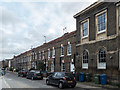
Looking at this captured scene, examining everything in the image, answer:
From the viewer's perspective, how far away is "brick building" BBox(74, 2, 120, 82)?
55.0 ft

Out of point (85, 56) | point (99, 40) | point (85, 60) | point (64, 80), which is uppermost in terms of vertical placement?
point (99, 40)

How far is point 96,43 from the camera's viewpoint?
19531mm

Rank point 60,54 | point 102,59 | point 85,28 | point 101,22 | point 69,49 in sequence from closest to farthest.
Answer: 1. point 102,59
2. point 101,22
3. point 85,28
4. point 69,49
5. point 60,54

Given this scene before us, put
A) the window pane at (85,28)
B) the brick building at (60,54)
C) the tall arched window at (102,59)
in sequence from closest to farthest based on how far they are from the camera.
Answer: the tall arched window at (102,59) < the window pane at (85,28) < the brick building at (60,54)

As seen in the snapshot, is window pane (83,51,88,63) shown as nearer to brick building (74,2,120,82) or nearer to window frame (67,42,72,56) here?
brick building (74,2,120,82)

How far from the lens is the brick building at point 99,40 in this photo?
16750mm

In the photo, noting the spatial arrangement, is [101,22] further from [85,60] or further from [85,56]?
[85,60]

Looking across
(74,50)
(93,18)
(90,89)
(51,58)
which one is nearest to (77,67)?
(74,50)

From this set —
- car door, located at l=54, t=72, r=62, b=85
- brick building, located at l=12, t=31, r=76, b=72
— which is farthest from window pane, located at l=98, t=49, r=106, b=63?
brick building, located at l=12, t=31, r=76, b=72

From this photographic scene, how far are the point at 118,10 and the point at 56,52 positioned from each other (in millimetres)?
16887

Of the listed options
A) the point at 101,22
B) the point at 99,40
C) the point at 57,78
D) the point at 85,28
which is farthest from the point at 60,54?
the point at 57,78

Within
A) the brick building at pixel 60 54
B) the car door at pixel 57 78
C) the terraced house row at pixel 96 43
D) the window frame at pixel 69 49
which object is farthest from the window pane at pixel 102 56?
the window frame at pixel 69 49

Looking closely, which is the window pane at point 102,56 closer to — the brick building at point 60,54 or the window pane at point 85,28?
the window pane at point 85,28

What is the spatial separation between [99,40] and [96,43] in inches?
26.0
